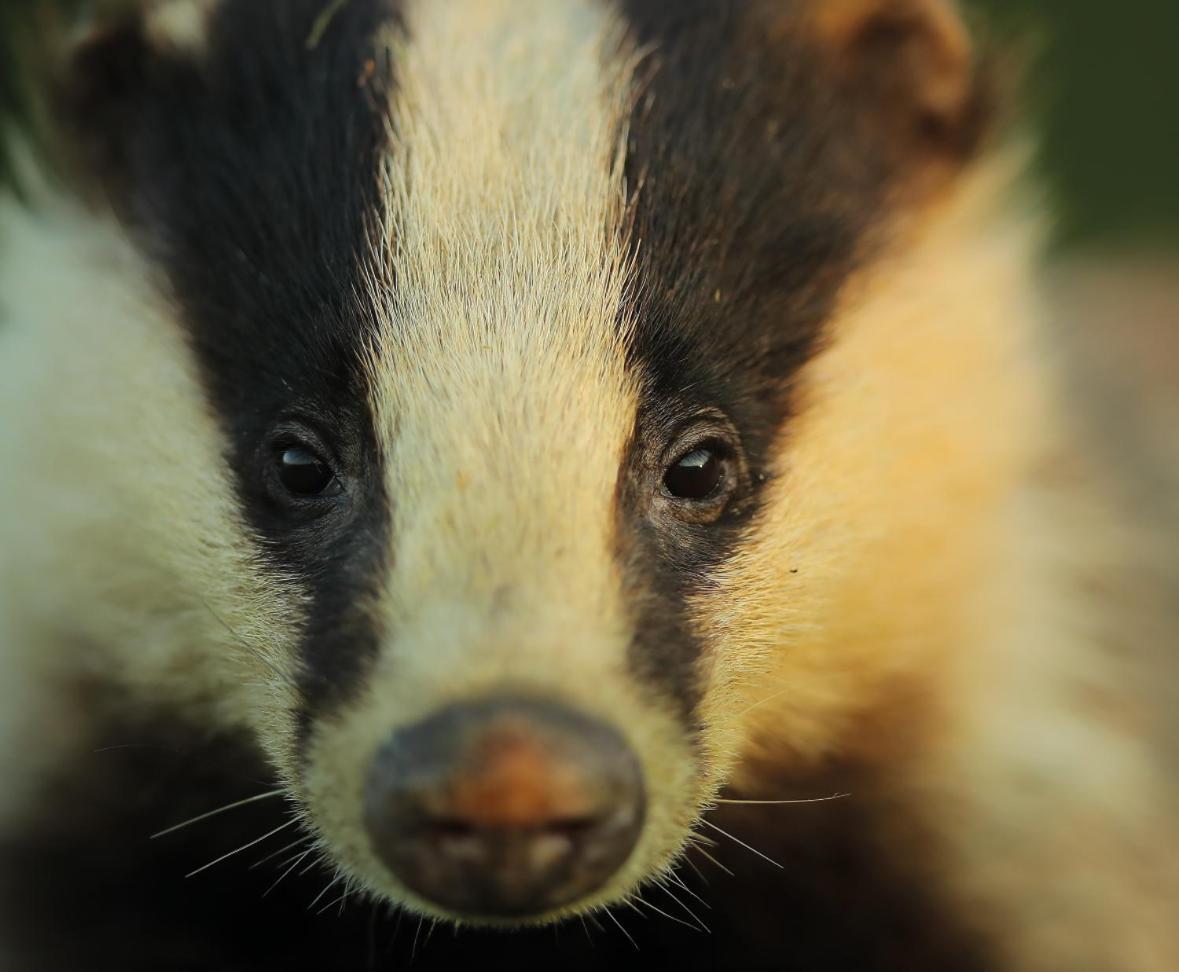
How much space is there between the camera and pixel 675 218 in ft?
5.85

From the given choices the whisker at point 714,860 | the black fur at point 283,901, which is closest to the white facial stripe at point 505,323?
the whisker at point 714,860

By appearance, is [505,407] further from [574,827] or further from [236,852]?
[236,852]

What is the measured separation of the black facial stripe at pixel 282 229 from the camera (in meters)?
1.71

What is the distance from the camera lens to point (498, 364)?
65.9 inches

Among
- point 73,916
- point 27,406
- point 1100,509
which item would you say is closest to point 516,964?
point 73,916

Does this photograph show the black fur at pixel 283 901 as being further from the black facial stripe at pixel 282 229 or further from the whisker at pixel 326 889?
the black facial stripe at pixel 282 229

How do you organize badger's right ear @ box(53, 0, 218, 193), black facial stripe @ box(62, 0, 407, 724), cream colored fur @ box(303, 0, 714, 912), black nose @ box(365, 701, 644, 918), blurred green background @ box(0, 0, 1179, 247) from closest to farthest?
black nose @ box(365, 701, 644, 918), cream colored fur @ box(303, 0, 714, 912), black facial stripe @ box(62, 0, 407, 724), badger's right ear @ box(53, 0, 218, 193), blurred green background @ box(0, 0, 1179, 247)

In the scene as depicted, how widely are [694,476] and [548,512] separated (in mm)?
227

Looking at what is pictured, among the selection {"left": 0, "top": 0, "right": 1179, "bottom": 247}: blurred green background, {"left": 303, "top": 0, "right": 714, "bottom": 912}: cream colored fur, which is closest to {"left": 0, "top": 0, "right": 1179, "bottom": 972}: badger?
{"left": 303, "top": 0, "right": 714, "bottom": 912}: cream colored fur

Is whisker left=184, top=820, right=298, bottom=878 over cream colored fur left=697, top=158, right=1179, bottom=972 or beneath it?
beneath

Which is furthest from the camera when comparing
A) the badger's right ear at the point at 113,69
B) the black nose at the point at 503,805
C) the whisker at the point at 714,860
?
the badger's right ear at the point at 113,69

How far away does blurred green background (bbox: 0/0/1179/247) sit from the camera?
17.1 feet

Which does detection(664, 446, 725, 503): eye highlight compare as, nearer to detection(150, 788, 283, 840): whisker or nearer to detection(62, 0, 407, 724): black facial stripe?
detection(62, 0, 407, 724): black facial stripe

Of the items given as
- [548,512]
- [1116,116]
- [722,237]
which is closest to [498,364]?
[548,512]
